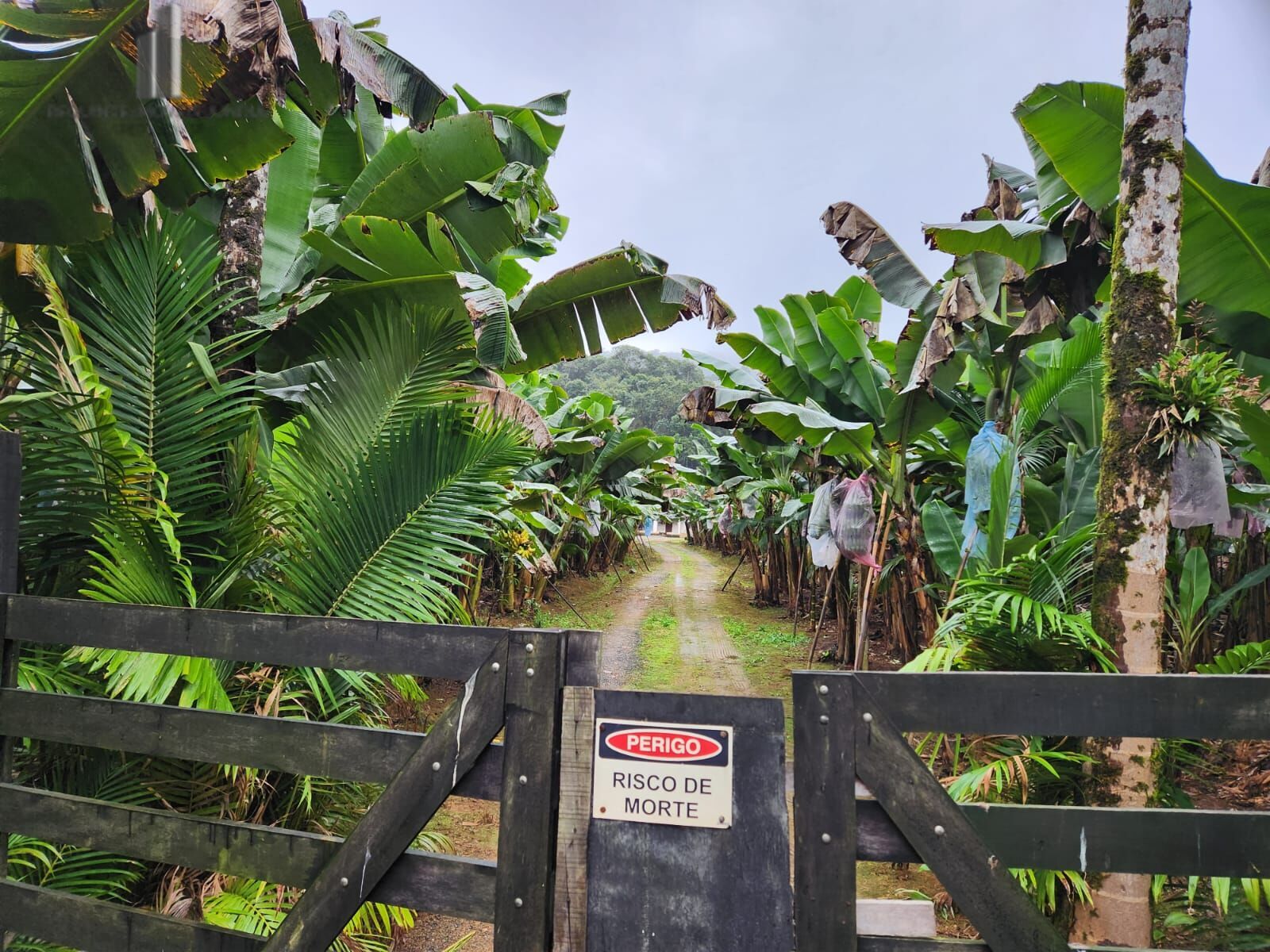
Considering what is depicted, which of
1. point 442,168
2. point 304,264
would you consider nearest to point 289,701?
point 304,264

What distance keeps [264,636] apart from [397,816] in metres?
0.60

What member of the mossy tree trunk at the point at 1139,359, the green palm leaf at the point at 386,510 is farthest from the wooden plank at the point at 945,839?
the green palm leaf at the point at 386,510

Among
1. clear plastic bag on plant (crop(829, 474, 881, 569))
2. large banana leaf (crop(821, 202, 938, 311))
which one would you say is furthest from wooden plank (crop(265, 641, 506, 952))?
clear plastic bag on plant (crop(829, 474, 881, 569))

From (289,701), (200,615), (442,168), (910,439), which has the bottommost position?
(289,701)

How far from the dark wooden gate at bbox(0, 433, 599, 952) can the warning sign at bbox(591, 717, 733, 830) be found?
131 millimetres

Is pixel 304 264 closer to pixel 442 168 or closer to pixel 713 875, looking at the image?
pixel 442 168

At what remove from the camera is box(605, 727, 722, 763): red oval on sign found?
63.7 inches

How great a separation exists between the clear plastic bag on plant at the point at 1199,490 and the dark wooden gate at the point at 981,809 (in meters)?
1.76

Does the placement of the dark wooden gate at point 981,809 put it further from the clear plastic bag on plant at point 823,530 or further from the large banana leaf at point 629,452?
the large banana leaf at point 629,452

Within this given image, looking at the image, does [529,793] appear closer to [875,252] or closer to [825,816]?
[825,816]

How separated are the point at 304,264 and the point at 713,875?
15.7ft

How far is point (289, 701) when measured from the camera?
3.36 meters

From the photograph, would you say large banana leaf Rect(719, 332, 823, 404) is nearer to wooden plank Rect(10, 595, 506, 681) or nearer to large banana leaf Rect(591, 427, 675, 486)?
large banana leaf Rect(591, 427, 675, 486)

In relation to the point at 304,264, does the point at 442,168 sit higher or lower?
higher
